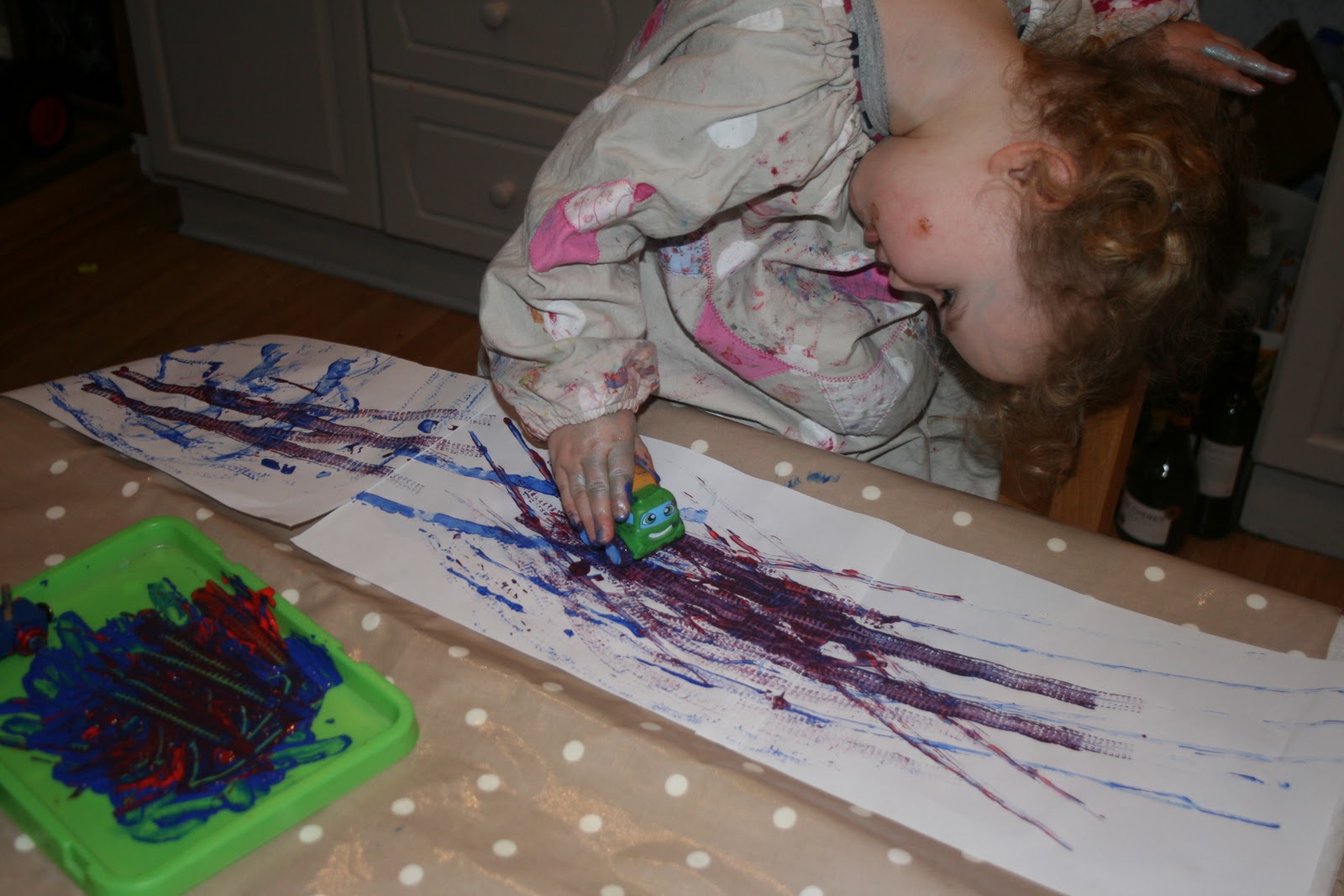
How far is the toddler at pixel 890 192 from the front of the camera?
0.67m

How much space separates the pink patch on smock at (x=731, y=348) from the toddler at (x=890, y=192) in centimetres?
3

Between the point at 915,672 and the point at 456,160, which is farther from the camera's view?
the point at 456,160

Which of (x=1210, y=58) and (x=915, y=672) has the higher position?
(x=1210, y=58)

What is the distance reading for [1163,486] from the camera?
1.56 meters

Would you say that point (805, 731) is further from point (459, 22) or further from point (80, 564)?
point (459, 22)

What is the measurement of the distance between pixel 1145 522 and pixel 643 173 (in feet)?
3.73

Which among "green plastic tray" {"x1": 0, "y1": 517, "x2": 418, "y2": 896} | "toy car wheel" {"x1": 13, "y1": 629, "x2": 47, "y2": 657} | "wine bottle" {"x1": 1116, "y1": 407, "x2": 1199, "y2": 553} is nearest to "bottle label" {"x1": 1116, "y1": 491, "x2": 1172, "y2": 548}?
"wine bottle" {"x1": 1116, "y1": 407, "x2": 1199, "y2": 553}

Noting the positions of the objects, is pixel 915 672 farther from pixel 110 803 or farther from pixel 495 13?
pixel 495 13

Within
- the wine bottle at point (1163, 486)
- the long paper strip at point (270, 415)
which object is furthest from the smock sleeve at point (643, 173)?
the wine bottle at point (1163, 486)

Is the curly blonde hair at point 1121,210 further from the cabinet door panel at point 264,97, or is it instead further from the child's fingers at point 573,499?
the cabinet door panel at point 264,97

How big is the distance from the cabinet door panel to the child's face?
1.31 meters

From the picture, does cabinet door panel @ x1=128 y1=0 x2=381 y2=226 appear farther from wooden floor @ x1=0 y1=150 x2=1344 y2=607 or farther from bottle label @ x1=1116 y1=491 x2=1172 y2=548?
bottle label @ x1=1116 y1=491 x2=1172 y2=548

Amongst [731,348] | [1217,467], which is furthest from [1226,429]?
[731,348]

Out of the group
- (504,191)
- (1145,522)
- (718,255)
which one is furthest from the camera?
(504,191)
